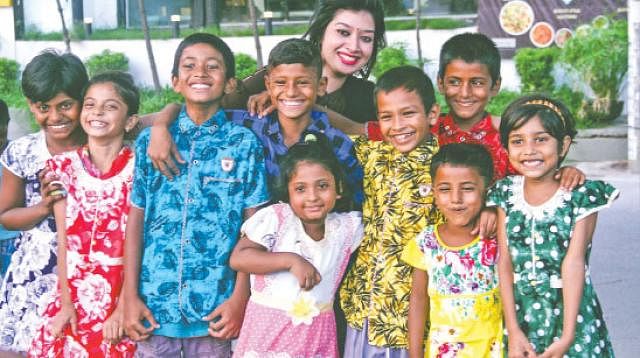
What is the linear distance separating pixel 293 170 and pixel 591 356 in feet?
3.76

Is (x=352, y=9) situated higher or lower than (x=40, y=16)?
lower

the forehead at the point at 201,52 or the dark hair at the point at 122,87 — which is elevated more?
the forehead at the point at 201,52

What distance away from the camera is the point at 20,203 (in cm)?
335

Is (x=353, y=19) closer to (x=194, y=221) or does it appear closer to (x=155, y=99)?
(x=194, y=221)

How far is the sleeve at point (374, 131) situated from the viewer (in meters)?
3.27

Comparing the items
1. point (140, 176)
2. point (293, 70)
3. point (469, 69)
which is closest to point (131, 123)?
point (140, 176)

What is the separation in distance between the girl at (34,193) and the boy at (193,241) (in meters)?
0.39

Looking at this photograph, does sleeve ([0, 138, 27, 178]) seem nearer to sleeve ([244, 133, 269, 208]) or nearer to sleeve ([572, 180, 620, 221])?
sleeve ([244, 133, 269, 208])

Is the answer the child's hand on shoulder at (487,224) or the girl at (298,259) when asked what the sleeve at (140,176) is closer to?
the girl at (298,259)

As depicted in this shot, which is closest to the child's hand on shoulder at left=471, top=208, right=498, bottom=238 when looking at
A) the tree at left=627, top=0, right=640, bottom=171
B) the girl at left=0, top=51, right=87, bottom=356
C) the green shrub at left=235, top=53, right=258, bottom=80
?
the girl at left=0, top=51, right=87, bottom=356

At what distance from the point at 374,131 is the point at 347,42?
0.53 meters

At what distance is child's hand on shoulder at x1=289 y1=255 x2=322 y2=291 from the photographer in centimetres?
293

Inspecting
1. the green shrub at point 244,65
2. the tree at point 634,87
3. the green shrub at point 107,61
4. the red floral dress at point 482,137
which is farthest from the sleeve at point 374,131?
the green shrub at point 107,61

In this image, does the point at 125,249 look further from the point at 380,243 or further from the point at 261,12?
the point at 261,12
